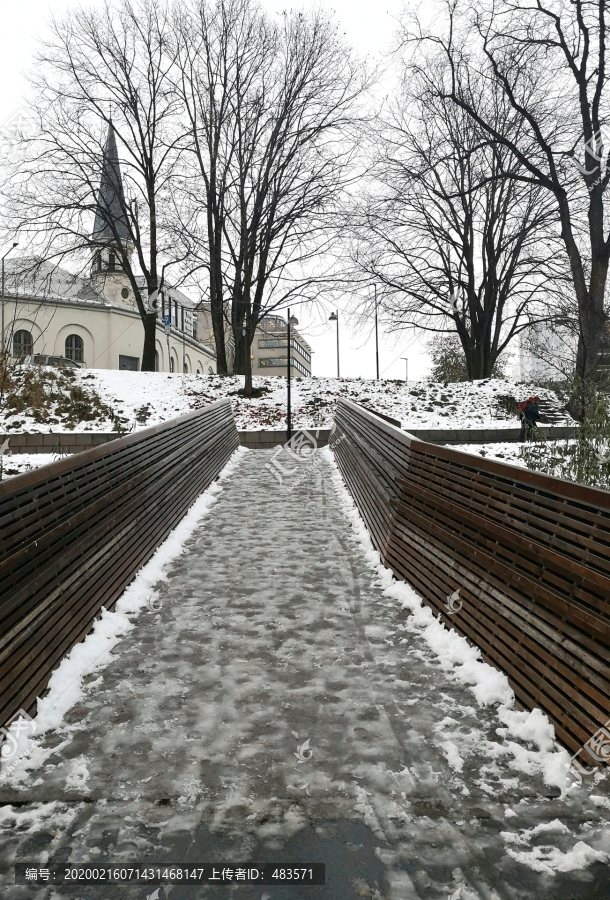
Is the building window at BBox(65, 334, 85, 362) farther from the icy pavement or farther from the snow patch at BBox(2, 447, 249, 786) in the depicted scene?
the icy pavement

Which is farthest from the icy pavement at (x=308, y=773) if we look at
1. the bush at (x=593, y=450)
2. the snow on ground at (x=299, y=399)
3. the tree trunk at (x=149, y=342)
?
the tree trunk at (x=149, y=342)

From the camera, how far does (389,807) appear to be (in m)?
3.43

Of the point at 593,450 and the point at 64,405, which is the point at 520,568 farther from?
the point at 64,405

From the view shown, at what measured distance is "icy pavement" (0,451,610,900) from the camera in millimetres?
3018

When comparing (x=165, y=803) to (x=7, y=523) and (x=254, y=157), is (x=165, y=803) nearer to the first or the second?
(x=7, y=523)

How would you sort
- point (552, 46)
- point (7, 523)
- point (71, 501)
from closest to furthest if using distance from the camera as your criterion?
point (7, 523)
point (71, 501)
point (552, 46)

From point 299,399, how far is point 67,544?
2232cm

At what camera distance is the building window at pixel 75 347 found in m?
54.3

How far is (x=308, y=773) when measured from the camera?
12.2 feet

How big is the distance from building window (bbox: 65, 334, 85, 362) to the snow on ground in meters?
27.5

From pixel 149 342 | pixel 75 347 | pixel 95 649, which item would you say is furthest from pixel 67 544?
pixel 75 347

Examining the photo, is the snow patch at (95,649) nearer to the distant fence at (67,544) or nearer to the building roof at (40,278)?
the distant fence at (67,544)

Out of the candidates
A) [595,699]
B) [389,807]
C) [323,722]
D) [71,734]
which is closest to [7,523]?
[71,734]

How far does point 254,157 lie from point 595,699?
29191mm
